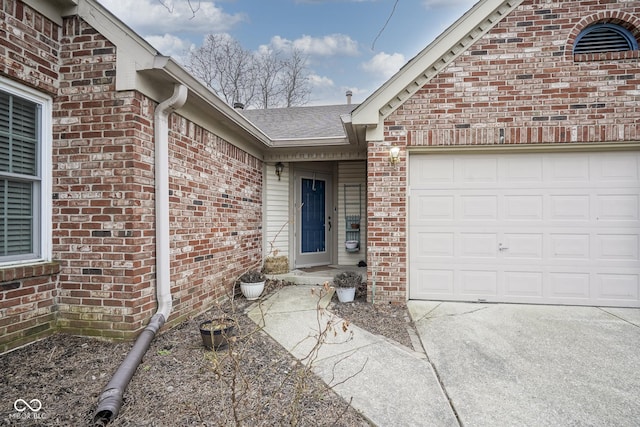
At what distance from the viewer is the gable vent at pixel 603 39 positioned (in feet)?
14.8

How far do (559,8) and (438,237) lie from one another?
355 cm

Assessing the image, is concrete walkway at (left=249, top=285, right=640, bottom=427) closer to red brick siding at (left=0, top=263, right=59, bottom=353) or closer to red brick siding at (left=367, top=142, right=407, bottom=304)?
red brick siding at (left=367, top=142, right=407, bottom=304)

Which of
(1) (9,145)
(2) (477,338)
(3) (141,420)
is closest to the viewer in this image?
(3) (141,420)

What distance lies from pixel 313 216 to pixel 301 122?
98.5 inches

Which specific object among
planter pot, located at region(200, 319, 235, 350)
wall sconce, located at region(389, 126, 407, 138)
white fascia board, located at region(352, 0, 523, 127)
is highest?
white fascia board, located at region(352, 0, 523, 127)

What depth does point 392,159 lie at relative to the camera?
4730 mm

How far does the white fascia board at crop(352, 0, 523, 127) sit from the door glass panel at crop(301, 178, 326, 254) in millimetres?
3083

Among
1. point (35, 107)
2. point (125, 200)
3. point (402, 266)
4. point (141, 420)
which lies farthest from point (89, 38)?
point (402, 266)

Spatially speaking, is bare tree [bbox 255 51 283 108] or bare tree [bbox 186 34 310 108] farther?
bare tree [bbox 255 51 283 108]

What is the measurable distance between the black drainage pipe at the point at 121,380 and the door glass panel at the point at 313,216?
14.7 feet

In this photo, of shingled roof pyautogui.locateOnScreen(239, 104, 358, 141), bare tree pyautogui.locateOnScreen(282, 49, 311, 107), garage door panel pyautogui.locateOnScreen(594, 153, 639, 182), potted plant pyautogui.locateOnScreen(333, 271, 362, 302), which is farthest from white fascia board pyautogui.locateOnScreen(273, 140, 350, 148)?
bare tree pyautogui.locateOnScreen(282, 49, 311, 107)

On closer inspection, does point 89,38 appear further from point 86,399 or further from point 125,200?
point 86,399

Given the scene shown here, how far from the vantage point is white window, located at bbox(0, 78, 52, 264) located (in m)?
2.85

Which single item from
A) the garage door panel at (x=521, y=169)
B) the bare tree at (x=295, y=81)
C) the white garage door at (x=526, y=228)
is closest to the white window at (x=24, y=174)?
the white garage door at (x=526, y=228)
